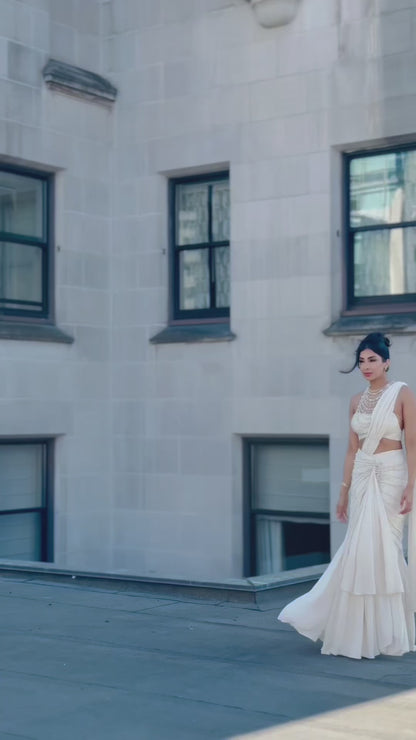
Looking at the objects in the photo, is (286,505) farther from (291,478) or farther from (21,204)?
(21,204)

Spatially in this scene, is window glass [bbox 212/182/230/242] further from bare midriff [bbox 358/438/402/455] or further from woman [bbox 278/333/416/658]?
bare midriff [bbox 358/438/402/455]

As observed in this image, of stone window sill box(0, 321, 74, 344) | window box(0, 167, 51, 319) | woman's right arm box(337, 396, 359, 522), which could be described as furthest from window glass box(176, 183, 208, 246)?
woman's right arm box(337, 396, 359, 522)

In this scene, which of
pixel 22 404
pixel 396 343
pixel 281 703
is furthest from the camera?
pixel 22 404

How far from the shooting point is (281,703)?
6.23 metres

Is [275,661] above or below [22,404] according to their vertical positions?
below

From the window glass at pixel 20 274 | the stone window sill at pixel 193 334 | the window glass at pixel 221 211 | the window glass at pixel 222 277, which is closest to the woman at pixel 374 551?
the stone window sill at pixel 193 334

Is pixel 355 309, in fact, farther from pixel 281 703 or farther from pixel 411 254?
pixel 281 703

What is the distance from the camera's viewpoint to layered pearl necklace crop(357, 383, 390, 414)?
7762 millimetres

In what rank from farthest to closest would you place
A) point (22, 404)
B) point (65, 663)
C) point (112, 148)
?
point (112, 148), point (22, 404), point (65, 663)

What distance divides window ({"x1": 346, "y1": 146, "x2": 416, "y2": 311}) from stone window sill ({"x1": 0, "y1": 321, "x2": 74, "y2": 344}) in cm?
333

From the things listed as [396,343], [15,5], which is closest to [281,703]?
[396,343]

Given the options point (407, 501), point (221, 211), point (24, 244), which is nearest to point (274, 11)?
point (221, 211)

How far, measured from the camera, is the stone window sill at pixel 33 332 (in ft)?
42.5

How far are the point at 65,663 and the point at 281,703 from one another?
5.32 ft
